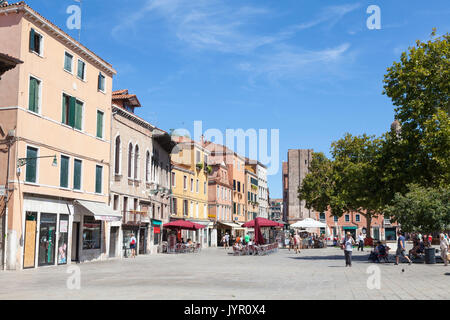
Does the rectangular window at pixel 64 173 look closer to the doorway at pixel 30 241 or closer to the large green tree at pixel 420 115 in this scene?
the doorway at pixel 30 241

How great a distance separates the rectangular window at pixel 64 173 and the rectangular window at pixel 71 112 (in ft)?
6.34

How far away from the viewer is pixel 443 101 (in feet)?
96.9

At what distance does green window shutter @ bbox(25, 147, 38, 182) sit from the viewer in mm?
23922

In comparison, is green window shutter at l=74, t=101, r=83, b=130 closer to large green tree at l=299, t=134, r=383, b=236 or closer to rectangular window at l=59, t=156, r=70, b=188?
rectangular window at l=59, t=156, r=70, b=188

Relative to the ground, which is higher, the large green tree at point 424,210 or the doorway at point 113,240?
the large green tree at point 424,210

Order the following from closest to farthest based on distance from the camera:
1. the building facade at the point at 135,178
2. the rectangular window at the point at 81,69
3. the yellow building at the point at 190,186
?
1. the rectangular window at the point at 81,69
2. the building facade at the point at 135,178
3. the yellow building at the point at 190,186

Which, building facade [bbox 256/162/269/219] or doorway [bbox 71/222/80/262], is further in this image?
building facade [bbox 256/162/269/219]

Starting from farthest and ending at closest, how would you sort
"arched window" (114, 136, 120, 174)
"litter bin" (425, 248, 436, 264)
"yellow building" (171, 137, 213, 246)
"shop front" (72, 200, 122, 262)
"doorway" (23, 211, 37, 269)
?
"yellow building" (171, 137, 213, 246), "arched window" (114, 136, 120, 174), "shop front" (72, 200, 122, 262), "litter bin" (425, 248, 436, 264), "doorway" (23, 211, 37, 269)

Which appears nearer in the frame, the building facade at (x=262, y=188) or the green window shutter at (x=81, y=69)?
the green window shutter at (x=81, y=69)

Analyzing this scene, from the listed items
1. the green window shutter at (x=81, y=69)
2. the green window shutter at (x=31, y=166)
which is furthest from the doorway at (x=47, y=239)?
the green window shutter at (x=81, y=69)

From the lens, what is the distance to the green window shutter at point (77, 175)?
93.0 feet

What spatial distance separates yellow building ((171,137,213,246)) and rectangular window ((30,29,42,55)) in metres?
23.7

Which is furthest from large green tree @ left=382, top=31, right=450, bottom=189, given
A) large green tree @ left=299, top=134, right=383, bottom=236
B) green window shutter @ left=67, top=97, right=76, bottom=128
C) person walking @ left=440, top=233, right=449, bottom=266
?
green window shutter @ left=67, top=97, right=76, bottom=128
